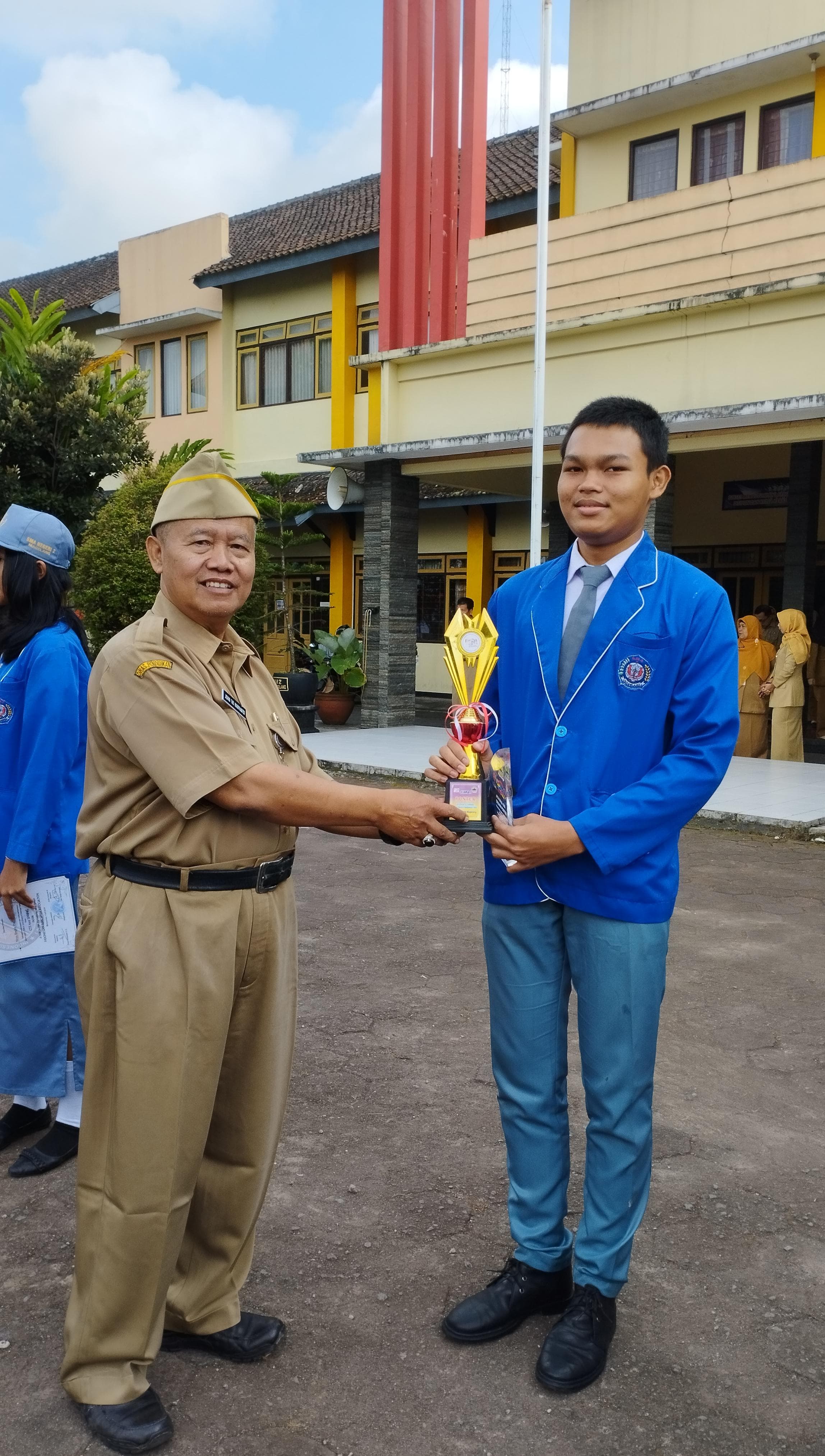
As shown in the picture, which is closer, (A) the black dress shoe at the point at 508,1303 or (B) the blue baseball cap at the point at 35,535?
(A) the black dress shoe at the point at 508,1303

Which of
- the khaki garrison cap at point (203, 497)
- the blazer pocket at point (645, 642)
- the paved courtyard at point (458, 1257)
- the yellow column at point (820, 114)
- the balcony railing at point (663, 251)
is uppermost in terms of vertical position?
the yellow column at point (820, 114)

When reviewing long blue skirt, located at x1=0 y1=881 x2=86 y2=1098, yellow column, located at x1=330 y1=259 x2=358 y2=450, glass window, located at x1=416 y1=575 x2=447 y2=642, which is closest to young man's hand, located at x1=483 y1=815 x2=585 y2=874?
long blue skirt, located at x1=0 y1=881 x2=86 y2=1098

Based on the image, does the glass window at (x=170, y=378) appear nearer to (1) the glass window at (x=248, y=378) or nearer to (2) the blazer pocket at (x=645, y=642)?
(1) the glass window at (x=248, y=378)

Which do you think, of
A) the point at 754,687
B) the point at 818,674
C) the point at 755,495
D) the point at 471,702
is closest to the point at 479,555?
the point at 755,495

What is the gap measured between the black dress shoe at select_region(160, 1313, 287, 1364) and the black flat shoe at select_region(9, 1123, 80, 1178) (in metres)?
1.06

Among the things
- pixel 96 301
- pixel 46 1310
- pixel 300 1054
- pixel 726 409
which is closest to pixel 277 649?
pixel 726 409

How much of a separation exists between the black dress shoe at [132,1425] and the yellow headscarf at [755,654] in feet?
40.8

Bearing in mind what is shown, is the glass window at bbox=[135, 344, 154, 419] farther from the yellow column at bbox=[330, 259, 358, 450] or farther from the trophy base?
the trophy base

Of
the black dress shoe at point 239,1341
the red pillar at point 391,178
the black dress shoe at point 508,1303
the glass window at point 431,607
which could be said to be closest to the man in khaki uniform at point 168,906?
the black dress shoe at point 239,1341

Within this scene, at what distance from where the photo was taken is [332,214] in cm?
2264

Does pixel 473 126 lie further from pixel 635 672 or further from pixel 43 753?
pixel 635 672

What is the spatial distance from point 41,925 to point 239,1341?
1.40 m

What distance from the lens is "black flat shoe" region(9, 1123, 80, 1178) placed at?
3.58m

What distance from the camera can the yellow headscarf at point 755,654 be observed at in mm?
14047
